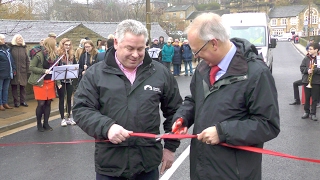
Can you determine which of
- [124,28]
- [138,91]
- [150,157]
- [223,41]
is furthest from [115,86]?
[223,41]

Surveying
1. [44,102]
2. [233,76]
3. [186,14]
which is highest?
[186,14]

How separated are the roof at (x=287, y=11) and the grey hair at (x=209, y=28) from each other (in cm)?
10744

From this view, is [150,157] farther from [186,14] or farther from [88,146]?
[186,14]

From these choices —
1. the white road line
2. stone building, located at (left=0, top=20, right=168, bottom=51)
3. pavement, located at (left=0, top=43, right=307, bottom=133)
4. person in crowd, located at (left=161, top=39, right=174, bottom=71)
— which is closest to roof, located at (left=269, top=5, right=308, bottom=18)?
stone building, located at (left=0, top=20, right=168, bottom=51)

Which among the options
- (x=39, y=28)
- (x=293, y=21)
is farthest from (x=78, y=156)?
(x=293, y=21)

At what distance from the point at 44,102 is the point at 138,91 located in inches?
230

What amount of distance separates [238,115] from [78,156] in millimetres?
4705

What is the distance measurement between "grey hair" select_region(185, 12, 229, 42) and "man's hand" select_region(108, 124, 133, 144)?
879 millimetres

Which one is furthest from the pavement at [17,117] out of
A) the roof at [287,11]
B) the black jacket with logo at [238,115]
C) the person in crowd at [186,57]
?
the roof at [287,11]

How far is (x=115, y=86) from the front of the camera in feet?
9.72

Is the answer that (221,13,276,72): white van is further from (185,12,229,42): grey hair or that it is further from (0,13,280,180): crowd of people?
(185,12,229,42): grey hair

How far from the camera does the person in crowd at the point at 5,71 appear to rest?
10469mm

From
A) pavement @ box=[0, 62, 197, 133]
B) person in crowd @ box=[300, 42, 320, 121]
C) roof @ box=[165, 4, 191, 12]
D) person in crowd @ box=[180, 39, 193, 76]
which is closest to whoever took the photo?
pavement @ box=[0, 62, 197, 133]

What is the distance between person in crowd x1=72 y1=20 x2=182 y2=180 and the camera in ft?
9.68
